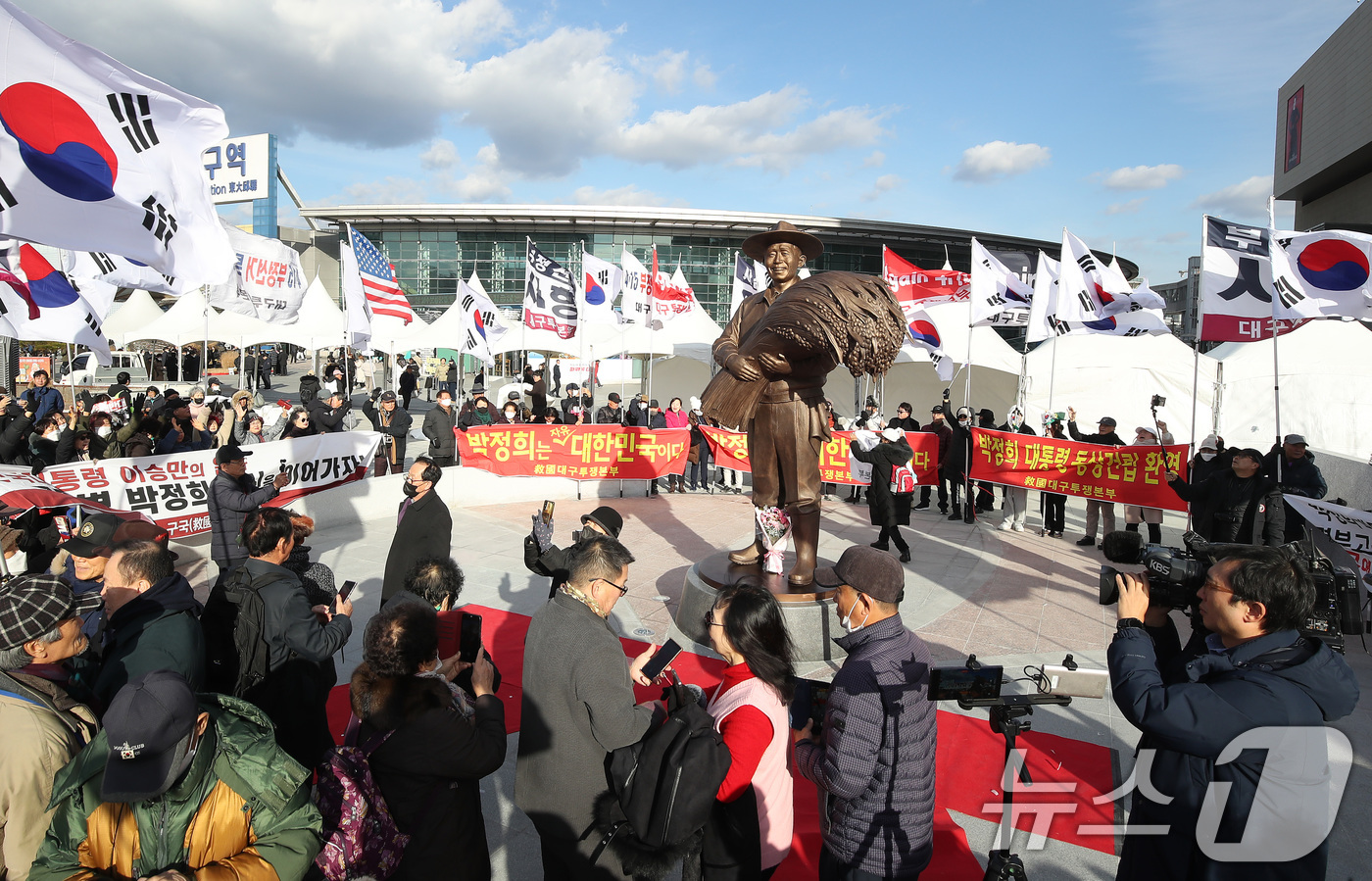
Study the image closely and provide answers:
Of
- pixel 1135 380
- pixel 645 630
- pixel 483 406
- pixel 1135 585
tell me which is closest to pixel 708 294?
pixel 1135 380

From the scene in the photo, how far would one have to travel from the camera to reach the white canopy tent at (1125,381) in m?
16.0

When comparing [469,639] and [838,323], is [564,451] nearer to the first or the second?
[838,323]

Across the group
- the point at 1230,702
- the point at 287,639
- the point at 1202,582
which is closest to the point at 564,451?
the point at 287,639

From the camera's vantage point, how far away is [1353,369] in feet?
46.3

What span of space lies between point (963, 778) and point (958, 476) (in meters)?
7.45

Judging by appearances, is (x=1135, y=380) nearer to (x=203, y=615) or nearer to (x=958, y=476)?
(x=958, y=476)

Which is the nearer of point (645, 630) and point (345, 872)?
point (345, 872)

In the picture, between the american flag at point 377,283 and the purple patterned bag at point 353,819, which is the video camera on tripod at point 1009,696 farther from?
the american flag at point 377,283

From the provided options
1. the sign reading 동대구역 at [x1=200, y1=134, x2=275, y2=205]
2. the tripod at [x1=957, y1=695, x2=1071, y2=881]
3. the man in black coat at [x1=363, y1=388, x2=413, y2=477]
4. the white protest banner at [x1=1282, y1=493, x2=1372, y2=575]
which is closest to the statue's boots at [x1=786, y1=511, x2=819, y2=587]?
the tripod at [x1=957, y1=695, x2=1071, y2=881]

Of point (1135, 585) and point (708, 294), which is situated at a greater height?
point (708, 294)

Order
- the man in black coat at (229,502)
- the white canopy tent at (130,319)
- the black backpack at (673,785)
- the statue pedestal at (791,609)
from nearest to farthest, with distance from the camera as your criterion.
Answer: the black backpack at (673,785) → the statue pedestal at (791,609) → the man in black coat at (229,502) → the white canopy tent at (130,319)

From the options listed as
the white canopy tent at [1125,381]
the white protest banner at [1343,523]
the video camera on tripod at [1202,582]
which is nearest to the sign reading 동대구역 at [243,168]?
the white canopy tent at [1125,381]

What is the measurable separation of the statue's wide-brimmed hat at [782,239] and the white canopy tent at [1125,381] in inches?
473

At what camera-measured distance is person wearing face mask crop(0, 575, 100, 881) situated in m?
2.14
